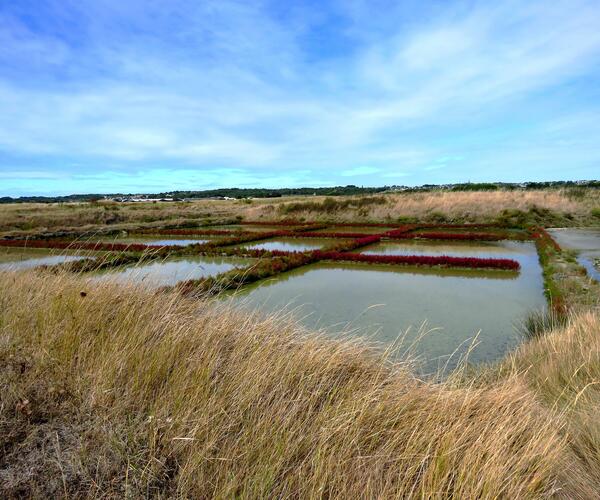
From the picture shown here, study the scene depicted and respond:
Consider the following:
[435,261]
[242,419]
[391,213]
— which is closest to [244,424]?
[242,419]

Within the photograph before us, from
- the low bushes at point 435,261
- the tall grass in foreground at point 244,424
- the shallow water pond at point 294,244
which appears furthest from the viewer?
the shallow water pond at point 294,244

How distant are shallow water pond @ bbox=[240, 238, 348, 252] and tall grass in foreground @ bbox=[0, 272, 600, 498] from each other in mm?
16528

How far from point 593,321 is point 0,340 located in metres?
6.85

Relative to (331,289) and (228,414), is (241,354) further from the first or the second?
(331,289)

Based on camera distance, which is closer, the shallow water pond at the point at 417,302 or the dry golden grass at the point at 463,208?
the shallow water pond at the point at 417,302

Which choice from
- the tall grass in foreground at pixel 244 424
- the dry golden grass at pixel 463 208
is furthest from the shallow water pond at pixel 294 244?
the tall grass in foreground at pixel 244 424

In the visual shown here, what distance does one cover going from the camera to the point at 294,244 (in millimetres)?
21953

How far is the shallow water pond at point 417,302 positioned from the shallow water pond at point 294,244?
16.9 feet

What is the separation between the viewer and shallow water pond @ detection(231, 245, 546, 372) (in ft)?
22.3

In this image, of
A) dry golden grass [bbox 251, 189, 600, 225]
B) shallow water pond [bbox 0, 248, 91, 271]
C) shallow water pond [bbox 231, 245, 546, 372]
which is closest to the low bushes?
shallow water pond [bbox 231, 245, 546, 372]

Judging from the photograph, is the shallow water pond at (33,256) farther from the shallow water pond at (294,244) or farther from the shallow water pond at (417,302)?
the shallow water pond at (417,302)

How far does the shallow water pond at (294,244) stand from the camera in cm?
2027

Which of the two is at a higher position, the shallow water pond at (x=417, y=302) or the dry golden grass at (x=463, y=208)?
the dry golden grass at (x=463, y=208)

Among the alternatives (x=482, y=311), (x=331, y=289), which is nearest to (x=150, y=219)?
(x=331, y=289)
